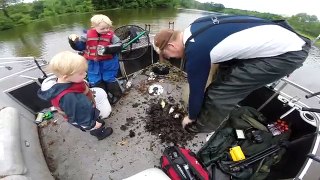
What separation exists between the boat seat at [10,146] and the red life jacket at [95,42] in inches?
38.5

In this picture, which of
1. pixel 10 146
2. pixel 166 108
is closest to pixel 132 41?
pixel 166 108

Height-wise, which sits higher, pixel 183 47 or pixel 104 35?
pixel 183 47

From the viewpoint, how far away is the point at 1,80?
8.13 feet

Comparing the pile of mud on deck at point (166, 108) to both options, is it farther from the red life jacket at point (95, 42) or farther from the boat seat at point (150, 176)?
the boat seat at point (150, 176)

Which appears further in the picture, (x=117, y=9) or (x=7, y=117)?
(x=117, y=9)

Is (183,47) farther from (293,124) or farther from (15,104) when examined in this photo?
(15,104)

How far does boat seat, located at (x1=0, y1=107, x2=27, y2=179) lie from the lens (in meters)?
1.38

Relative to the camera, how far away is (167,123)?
8.31 feet

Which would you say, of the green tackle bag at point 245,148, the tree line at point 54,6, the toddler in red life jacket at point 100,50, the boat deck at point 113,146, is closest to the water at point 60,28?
the tree line at point 54,6

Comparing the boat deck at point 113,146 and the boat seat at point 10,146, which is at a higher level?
the boat seat at point 10,146

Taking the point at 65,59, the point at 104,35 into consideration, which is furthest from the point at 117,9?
the point at 65,59

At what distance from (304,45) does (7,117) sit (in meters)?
2.38

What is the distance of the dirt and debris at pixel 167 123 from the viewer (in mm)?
2387

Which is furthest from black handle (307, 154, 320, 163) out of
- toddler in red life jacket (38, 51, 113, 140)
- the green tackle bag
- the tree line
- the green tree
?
the green tree
